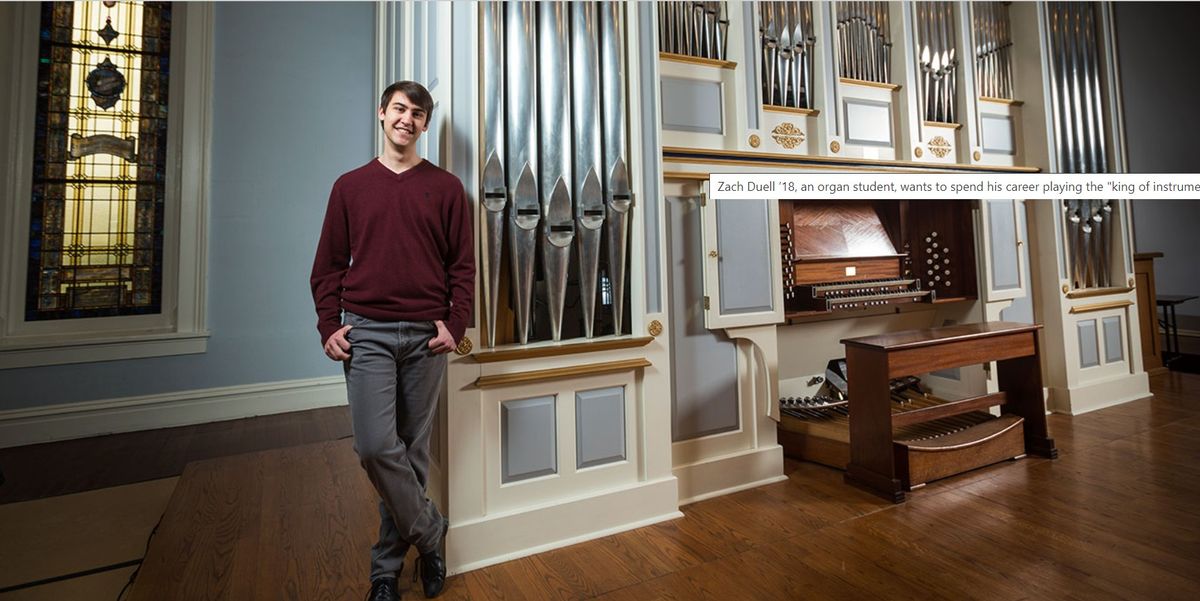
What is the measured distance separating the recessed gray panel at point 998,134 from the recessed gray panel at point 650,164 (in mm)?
2659

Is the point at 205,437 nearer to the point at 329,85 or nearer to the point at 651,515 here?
the point at 329,85

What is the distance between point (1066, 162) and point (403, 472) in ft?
15.2

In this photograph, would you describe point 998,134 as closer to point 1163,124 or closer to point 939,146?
point 939,146

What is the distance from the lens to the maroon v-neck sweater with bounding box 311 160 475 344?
157 centimetres

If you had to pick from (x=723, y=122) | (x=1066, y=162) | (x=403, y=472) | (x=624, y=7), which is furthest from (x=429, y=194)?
(x=1066, y=162)

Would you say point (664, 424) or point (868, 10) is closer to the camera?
point (664, 424)

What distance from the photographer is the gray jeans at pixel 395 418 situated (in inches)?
60.1

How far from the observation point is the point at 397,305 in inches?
62.0

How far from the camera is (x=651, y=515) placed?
7.13 feet

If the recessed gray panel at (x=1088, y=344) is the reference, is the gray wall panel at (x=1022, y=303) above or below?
above

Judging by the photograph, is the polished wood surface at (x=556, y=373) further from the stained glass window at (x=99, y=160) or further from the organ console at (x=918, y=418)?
the stained glass window at (x=99, y=160)

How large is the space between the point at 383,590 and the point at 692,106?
7.72ft

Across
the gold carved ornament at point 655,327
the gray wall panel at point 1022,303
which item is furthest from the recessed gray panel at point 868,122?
the gold carved ornament at point 655,327

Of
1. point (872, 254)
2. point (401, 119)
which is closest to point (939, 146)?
point (872, 254)
